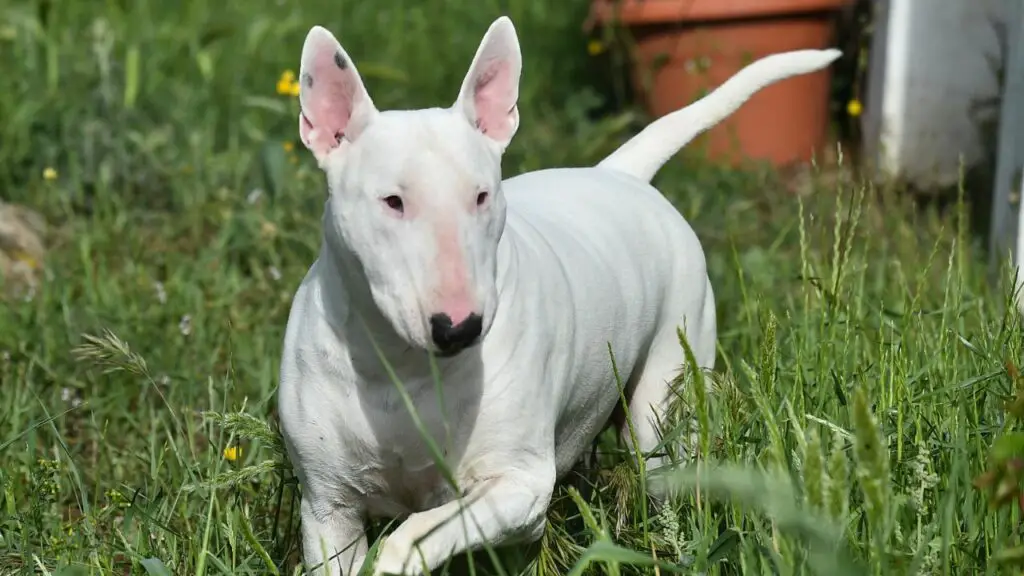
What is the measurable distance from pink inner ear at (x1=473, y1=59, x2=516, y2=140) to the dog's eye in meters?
0.36

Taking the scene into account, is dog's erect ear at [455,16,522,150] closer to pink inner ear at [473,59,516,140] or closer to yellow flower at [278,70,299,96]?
pink inner ear at [473,59,516,140]

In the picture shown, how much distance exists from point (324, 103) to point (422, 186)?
0.34 metres

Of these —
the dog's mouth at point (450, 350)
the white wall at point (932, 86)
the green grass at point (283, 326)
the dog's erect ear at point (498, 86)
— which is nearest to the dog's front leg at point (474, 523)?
the green grass at point (283, 326)

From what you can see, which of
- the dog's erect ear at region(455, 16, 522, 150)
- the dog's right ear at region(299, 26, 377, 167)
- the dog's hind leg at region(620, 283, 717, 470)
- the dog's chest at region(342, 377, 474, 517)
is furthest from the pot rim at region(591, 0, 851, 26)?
the dog's chest at region(342, 377, 474, 517)

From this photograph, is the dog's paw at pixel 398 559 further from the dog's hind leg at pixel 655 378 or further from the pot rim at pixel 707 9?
the pot rim at pixel 707 9

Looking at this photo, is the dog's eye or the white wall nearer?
the dog's eye

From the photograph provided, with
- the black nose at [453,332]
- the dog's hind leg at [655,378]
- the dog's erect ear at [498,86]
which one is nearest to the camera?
the black nose at [453,332]

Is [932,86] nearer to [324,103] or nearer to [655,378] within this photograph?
[655,378]

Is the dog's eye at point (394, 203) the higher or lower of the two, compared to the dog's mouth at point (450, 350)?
higher

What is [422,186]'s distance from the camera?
8.16 feet

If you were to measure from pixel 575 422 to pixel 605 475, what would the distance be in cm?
17

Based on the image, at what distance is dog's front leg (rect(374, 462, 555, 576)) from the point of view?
245cm

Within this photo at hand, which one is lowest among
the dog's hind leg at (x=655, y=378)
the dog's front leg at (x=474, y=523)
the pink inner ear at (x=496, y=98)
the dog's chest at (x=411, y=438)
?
the dog's hind leg at (x=655, y=378)

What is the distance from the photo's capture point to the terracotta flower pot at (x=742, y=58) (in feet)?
22.0
